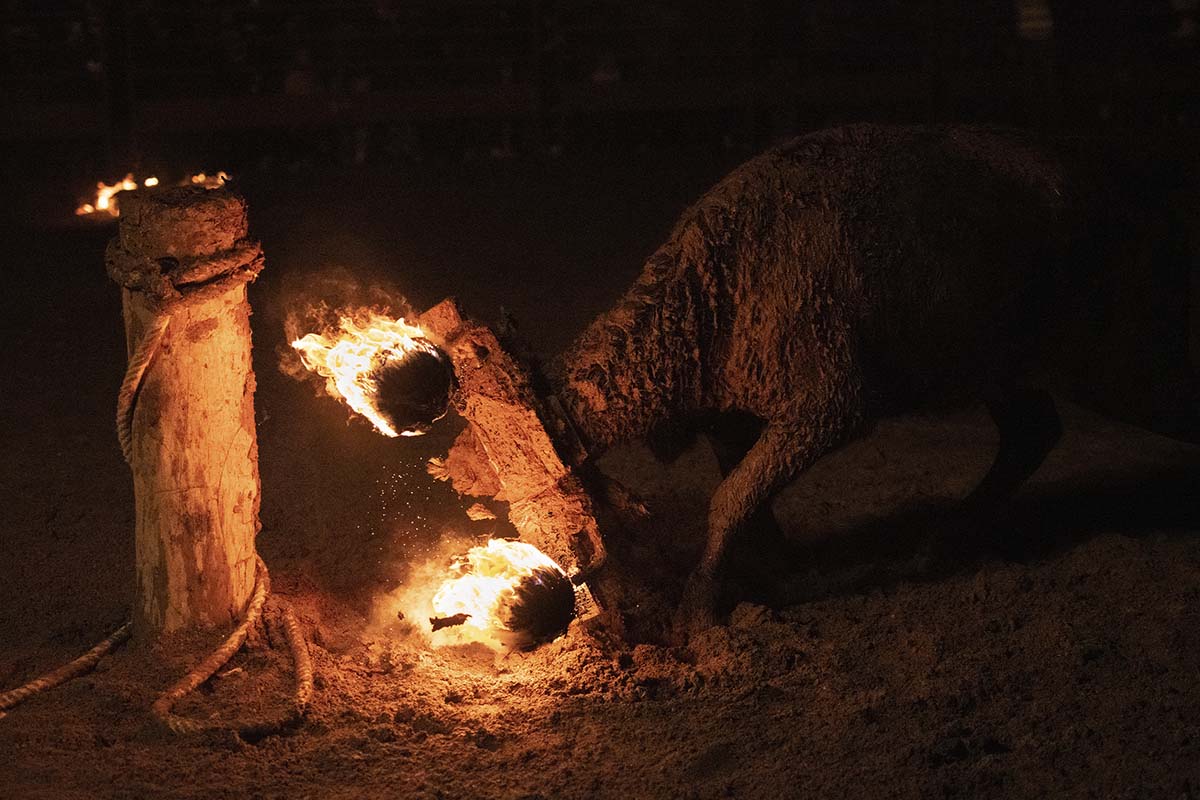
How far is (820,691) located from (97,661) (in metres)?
2.39

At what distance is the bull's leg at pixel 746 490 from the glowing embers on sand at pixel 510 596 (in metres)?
0.63

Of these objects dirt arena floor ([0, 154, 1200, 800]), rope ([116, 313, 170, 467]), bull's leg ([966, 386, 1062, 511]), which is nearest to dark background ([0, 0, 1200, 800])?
dirt arena floor ([0, 154, 1200, 800])

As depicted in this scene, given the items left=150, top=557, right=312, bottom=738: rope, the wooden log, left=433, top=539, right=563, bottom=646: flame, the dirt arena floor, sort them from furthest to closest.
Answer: the wooden log, left=433, top=539, right=563, bottom=646: flame, left=150, top=557, right=312, bottom=738: rope, the dirt arena floor

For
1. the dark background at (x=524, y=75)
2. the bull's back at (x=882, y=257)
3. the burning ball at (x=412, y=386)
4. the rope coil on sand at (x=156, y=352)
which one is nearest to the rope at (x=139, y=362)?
the rope coil on sand at (x=156, y=352)

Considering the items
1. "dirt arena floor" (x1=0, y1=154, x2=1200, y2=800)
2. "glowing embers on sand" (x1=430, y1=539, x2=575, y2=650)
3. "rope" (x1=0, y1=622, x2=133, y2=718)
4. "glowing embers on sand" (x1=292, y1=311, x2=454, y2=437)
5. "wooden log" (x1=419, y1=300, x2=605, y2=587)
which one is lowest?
"dirt arena floor" (x1=0, y1=154, x2=1200, y2=800)

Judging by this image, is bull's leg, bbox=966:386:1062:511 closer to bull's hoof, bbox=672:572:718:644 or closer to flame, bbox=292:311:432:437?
bull's hoof, bbox=672:572:718:644

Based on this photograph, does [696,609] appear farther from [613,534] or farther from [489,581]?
[489,581]

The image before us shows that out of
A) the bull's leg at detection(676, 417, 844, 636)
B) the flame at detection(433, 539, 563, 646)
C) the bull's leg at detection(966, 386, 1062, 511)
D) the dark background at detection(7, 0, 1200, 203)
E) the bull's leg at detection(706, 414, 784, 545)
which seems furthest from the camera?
the dark background at detection(7, 0, 1200, 203)

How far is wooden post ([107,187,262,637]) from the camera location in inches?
137

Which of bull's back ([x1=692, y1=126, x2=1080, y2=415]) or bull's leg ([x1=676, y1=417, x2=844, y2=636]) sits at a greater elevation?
bull's back ([x1=692, y1=126, x2=1080, y2=415])

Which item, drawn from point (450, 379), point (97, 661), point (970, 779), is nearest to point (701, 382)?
point (450, 379)

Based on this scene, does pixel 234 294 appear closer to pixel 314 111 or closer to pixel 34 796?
pixel 34 796

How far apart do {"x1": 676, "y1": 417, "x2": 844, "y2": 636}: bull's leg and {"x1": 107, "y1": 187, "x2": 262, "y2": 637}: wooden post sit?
62.5 inches

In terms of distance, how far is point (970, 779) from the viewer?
317cm
